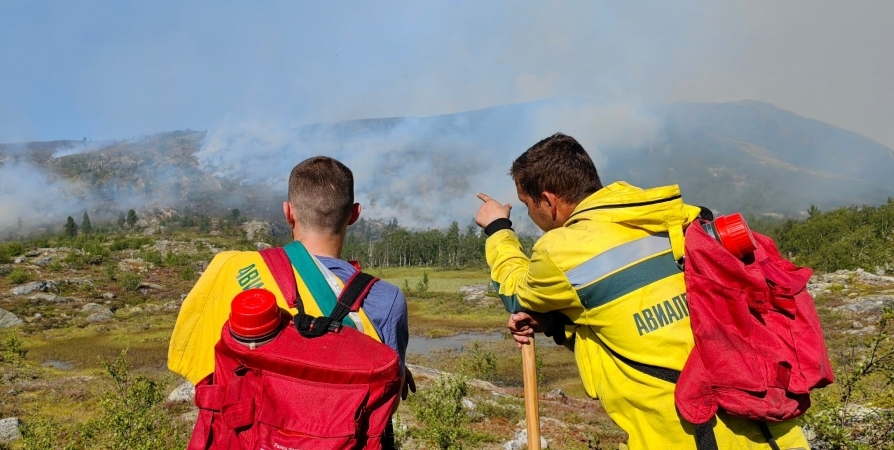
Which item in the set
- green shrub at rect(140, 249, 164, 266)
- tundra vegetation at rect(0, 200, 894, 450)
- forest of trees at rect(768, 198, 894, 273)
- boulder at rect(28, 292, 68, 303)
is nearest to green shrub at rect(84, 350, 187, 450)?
tundra vegetation at rect(0, 200, 894, 450)

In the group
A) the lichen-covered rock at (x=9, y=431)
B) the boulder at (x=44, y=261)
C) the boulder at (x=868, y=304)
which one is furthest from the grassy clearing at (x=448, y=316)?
the boulder at (x=44, y=261)

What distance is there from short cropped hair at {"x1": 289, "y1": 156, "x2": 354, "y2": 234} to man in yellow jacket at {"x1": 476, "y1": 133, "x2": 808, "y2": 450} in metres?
1.01

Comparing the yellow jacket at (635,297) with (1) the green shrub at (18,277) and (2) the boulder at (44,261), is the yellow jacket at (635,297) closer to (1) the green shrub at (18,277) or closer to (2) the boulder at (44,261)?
(1) the green shrub at (18,277)

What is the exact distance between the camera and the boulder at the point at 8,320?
43388 mm

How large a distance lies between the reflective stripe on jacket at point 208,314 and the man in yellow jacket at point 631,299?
907 millimetres

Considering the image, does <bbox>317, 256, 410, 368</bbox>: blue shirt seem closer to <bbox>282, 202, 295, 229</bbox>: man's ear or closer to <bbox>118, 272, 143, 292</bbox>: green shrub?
<bbox>282, 202, 295, 229</bbox>: man's ear

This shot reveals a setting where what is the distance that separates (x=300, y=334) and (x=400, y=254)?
367ft

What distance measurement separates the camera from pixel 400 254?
113 m

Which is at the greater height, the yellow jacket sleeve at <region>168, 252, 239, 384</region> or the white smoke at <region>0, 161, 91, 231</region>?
the white smoke at <region>0, 161, 91, 231</region>

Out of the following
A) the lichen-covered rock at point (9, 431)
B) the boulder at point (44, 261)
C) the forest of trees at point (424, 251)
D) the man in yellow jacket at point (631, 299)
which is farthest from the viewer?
the forest of trees at point (424, 251)

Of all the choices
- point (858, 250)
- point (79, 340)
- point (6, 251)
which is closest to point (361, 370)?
point (79, 340)

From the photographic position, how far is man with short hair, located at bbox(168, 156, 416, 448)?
243cm

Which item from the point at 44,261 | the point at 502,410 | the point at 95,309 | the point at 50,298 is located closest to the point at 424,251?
the point at 44,261

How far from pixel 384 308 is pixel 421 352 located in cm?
3187
